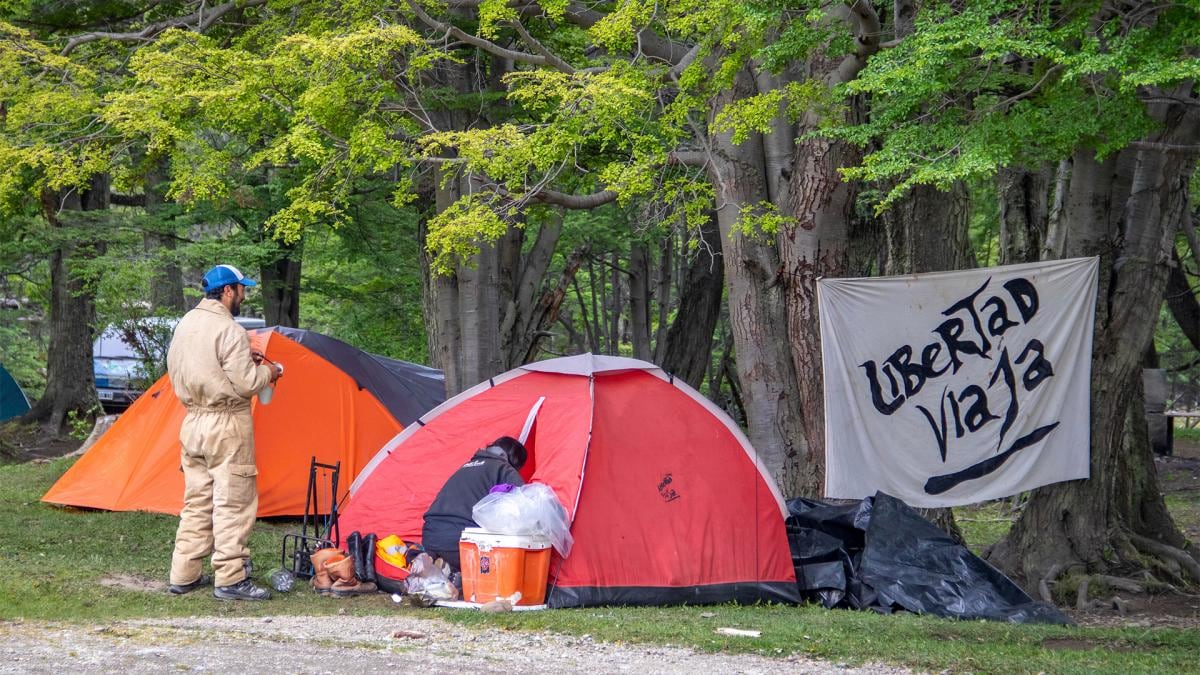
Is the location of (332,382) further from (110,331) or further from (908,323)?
(110,331)

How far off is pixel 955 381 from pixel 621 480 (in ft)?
7.92

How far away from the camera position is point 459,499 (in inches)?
271

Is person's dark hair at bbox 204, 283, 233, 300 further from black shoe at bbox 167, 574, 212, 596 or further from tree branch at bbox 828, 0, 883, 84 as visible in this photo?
tree branch at bbox 828, 0, 883, 84

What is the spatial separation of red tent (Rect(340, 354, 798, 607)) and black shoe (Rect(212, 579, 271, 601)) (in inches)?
48.2

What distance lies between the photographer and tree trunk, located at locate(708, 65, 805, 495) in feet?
28.0

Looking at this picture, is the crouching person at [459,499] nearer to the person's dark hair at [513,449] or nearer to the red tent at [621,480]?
the person's dark hair at [513,449]

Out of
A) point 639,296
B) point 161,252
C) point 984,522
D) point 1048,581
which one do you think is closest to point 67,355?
point 161,252

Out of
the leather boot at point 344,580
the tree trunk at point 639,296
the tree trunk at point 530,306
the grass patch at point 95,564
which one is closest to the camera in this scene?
the grass patch at point 95,564

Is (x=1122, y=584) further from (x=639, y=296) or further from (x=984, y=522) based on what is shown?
(x=639, y=296)

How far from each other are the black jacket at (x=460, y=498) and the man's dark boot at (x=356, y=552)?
0.48m

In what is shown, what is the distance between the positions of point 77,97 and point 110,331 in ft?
24.0

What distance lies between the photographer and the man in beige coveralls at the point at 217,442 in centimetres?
652

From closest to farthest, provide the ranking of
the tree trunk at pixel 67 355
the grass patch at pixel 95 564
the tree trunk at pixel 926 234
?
the grass patch at pixel 95 564
the tree trunk at pixel 926 234
the tree trunk at pixel 67 355

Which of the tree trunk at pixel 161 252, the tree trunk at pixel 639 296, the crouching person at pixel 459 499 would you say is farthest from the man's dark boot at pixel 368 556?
the tree trunk at pixel 639 296
